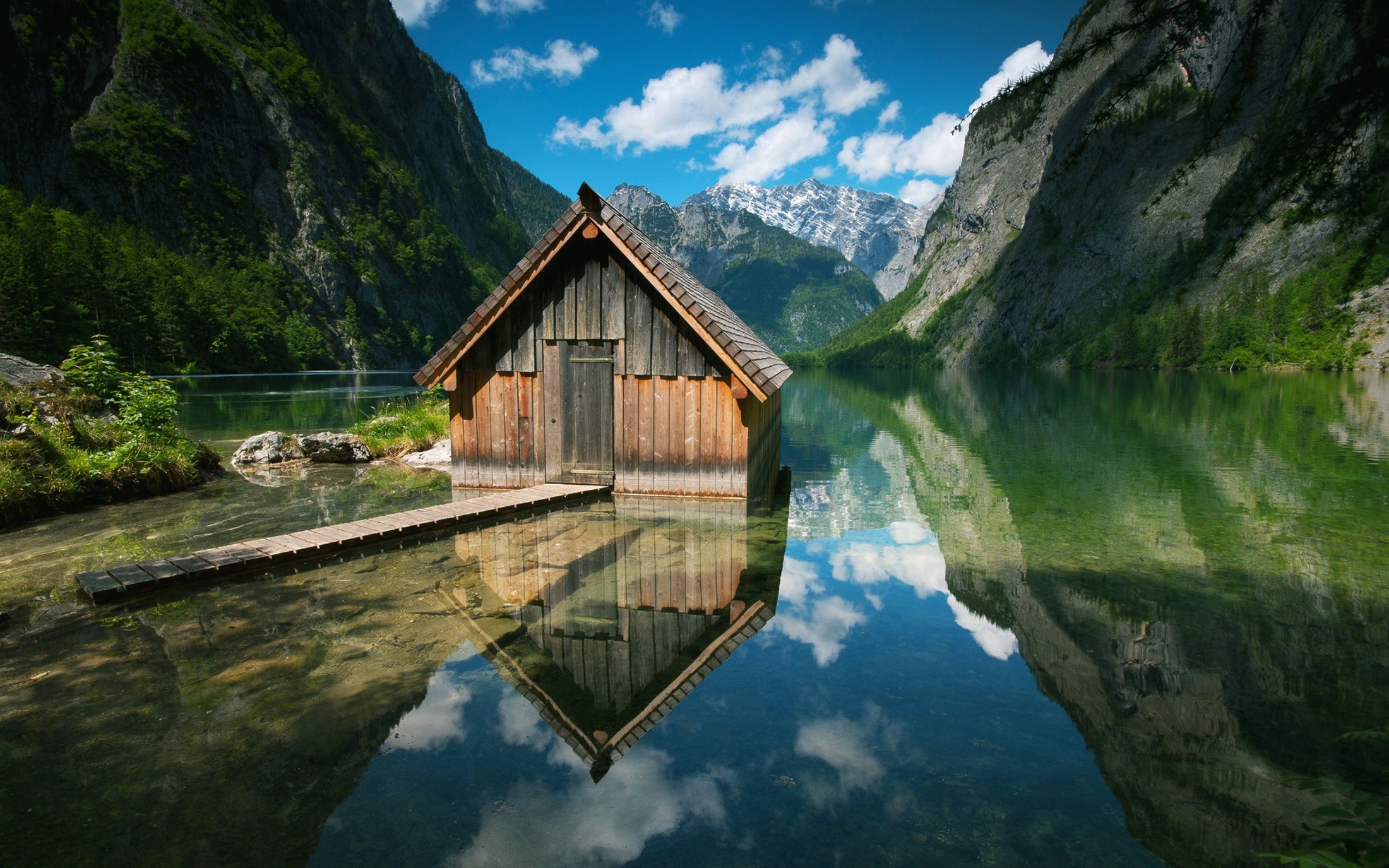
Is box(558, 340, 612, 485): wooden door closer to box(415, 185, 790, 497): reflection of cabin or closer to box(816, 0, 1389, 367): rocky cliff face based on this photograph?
box(415, 185, 790, 497): reflection of cabin

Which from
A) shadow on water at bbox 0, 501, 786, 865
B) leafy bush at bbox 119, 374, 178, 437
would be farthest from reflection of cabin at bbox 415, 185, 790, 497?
leafy bush at bbox 119, 374, 178, 437

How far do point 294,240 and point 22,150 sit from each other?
1228 inches

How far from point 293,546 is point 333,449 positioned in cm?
1017

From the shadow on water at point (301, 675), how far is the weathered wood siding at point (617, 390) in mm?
2970

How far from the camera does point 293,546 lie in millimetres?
8703

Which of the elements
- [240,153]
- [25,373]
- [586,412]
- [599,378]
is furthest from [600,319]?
[240,153]

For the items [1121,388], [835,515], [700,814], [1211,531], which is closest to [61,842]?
[700,814]

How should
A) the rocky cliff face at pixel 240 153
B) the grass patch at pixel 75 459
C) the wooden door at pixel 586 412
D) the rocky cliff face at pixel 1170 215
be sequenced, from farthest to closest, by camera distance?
1. the rocky cliff face at pixel 240 153
2. the wooden door at pixel 586 412
3. the grass patch at pixel 75 459
4. the rocky cliff face at pixel 1170 215

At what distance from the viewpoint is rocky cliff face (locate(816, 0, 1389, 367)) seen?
5109 mm

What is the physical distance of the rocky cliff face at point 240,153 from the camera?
3506 inches

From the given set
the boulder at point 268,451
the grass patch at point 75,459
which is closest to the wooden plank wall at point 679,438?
the grass patch at point 75,459

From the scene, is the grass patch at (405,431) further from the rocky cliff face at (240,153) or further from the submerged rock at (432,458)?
the rocky cliff face at (240,153)

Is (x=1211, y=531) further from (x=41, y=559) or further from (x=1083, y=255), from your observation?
(x=1083, y=255)

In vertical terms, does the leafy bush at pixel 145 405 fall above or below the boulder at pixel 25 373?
below
